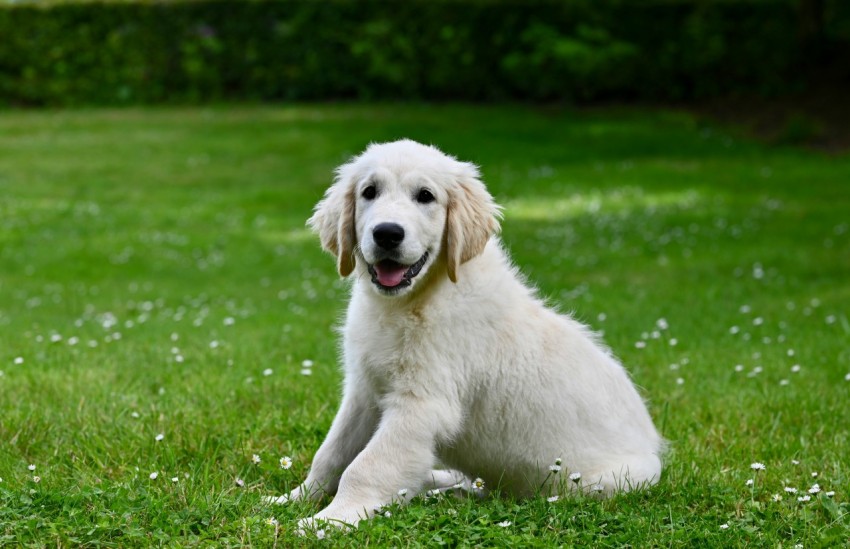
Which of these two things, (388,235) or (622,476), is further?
(622,476)

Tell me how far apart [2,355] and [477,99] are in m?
20.6

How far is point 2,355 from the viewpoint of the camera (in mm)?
7363

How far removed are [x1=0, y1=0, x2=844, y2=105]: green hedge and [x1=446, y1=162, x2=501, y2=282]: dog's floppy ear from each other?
20.6 m

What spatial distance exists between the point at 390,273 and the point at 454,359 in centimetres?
45

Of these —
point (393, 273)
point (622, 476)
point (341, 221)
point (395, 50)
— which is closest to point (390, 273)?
point (393, 273)

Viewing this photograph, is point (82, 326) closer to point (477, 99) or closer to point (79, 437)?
point (79, 437)

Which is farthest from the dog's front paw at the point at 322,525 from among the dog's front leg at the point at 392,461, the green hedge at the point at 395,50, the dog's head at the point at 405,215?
the green hedge at the point at 395,50

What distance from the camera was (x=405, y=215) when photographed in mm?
4398

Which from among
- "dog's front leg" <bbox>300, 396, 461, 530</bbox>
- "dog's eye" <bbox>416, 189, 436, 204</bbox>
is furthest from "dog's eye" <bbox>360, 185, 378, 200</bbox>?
"dog's front leg" <bbox>300, 396, 461, 530</bbox>

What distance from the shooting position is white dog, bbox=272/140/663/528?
4391 millimetres

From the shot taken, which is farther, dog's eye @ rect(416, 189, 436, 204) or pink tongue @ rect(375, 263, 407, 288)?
dog's eye @ rect(416, 189, 436, 204)

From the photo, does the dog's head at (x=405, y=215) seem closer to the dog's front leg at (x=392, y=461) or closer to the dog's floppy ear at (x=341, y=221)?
the dog's floppy ear at (x=341, y=221)

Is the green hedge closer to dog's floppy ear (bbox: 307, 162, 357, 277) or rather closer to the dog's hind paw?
dog's floppy ear (bbox: 307, 162, 357, 277)

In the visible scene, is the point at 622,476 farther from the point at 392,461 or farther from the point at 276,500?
the point at 276,500
